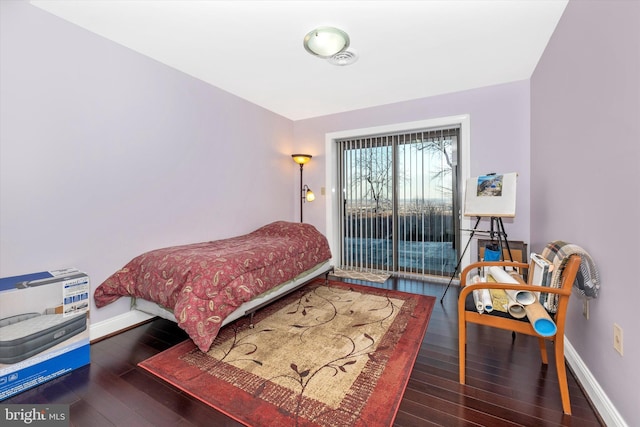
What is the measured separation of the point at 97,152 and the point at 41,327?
137 centimetres

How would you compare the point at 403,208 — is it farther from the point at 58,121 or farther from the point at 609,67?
the point at 58,121

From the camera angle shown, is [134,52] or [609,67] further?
[134,52]

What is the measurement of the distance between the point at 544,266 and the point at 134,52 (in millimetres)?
3786

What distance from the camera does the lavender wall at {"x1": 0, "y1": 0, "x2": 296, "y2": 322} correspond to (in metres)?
1.94

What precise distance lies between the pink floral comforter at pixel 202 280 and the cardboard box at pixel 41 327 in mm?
396

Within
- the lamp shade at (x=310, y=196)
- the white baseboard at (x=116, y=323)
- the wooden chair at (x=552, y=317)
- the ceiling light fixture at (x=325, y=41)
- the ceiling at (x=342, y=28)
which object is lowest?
the white baseboard at (x=116, y=323)

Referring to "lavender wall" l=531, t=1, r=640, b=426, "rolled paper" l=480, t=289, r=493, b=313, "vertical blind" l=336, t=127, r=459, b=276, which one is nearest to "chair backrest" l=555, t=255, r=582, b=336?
"lavender wall" l=531, t=1, r=640, b=426

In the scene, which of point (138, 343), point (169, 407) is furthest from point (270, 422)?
point (138, 343)

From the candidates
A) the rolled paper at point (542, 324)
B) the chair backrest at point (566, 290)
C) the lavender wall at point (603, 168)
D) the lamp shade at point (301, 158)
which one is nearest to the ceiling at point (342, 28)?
the lavender wall at point (603, 168)

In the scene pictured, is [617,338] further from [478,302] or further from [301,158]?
[301,158]

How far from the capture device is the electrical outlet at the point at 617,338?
1396 millimetres

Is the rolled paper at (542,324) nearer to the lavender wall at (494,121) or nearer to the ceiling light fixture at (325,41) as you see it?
the lavender wall at (494,121)

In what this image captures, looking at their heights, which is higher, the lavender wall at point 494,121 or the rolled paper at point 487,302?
the lavender wall at point 494,121

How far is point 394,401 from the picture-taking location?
157 cm
